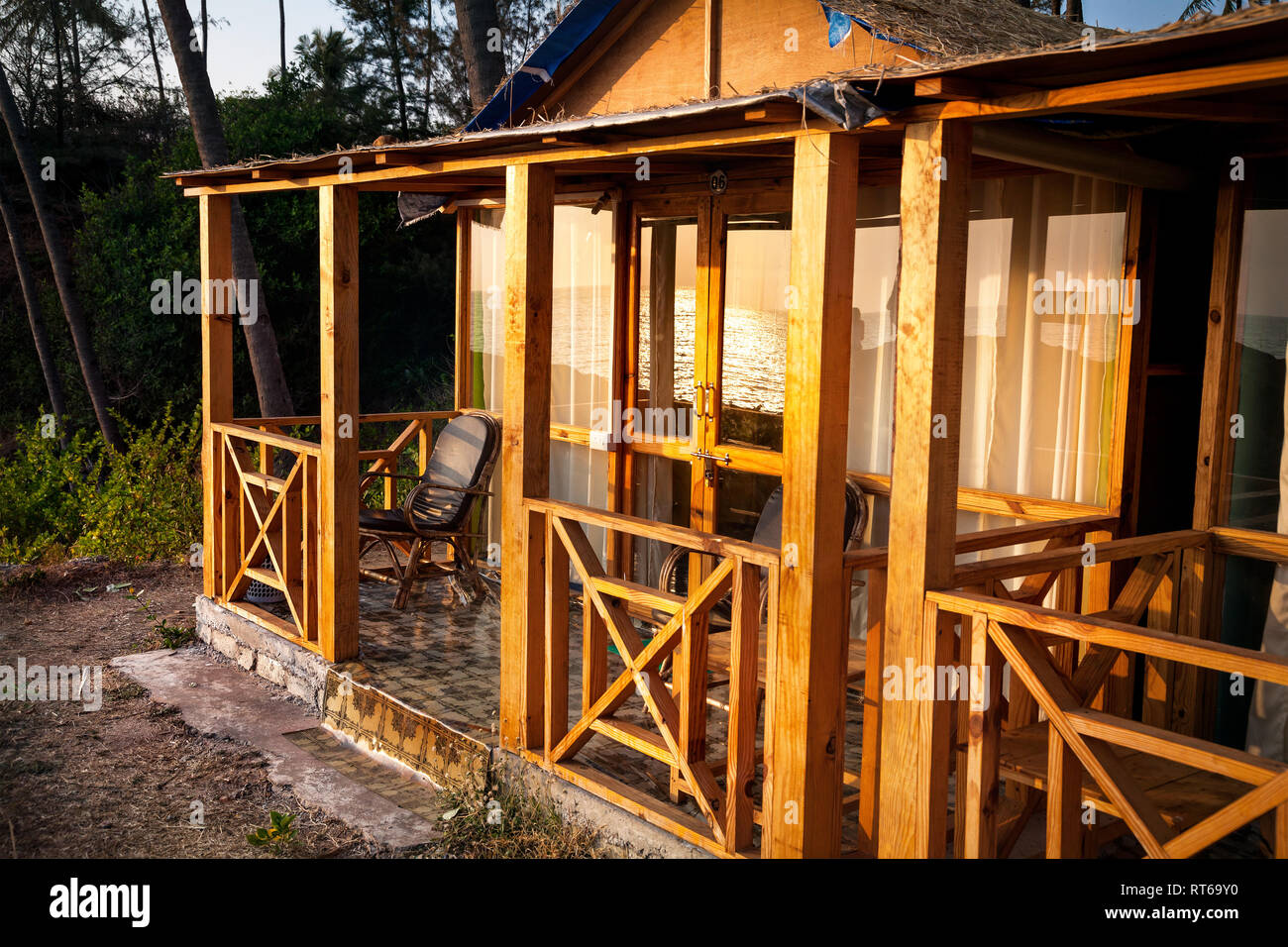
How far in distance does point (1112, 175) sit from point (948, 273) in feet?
4.24

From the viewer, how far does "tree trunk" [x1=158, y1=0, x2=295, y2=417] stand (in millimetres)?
11164

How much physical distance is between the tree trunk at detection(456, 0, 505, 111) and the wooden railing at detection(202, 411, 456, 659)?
4.69m

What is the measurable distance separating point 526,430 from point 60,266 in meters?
11.3

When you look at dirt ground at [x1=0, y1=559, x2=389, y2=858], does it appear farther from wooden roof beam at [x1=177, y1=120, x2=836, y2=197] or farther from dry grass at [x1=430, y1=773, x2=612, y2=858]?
wooden roof beam at [x1=177, y1=120, x2=836, y2=197]

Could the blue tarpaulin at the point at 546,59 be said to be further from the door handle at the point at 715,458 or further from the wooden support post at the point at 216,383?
the door handle at the point at 715,458

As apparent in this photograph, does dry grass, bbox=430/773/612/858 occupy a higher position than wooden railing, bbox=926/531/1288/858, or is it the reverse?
wooden railing, bbox=926/531/1288/858

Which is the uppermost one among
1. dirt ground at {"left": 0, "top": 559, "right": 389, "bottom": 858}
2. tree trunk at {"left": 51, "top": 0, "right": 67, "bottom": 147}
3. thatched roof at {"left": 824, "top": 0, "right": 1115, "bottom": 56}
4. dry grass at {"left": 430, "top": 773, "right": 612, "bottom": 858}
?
tree trunk at {"left": 51, "top": 0, "right": 67, "bottom": 147}

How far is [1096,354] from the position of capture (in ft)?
15.6

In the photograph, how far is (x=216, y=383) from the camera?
7.42 meters

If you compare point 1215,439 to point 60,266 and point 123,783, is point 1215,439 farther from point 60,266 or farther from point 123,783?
point 60,266

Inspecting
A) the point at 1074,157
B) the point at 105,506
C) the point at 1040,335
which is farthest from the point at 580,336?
the point at 105,506

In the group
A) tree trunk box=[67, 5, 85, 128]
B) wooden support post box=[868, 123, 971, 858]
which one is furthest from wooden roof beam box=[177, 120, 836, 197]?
tree trunk box=[67, 5, 85, 128]

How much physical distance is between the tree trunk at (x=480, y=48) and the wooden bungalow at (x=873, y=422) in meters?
4.17
